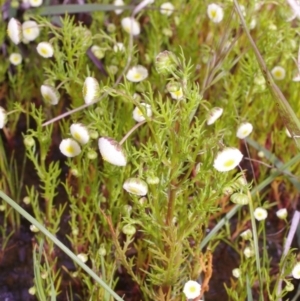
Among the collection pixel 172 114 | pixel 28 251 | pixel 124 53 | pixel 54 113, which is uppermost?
pixel 172 114

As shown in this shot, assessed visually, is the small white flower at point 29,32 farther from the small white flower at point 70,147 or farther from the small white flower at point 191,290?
the small white flower at point 191,290

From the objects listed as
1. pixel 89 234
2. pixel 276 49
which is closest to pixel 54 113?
pixel 89 234

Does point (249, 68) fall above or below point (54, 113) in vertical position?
above

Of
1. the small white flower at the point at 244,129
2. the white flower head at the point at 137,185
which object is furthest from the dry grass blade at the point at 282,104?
the white flower head at the point at 137,185

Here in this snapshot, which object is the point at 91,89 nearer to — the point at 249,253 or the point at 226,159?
the point at 226,159

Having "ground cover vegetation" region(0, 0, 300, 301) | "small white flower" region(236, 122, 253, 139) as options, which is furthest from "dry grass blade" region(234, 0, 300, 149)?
"small white flower" region(236, 122, 253, 139)

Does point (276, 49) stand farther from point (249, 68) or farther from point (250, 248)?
point (250, 248)
